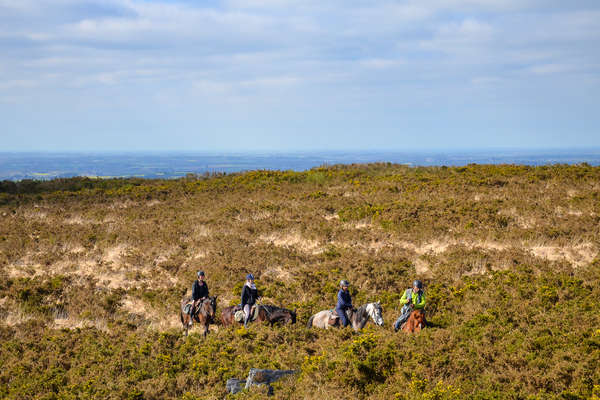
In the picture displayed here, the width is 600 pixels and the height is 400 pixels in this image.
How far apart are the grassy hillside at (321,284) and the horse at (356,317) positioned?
0.45 m

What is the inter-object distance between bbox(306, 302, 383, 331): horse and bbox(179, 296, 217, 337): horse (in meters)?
3.28

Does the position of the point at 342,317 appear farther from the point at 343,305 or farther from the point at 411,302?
the point at 411,302

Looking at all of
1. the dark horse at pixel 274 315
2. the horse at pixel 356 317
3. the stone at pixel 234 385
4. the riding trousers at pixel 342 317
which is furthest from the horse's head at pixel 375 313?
the stone at pixel 234 385

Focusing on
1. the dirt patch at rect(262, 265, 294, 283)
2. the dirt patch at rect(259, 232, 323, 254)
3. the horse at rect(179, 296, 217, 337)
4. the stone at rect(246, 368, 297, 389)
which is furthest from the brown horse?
the dirt patch at rect(259, 232, 323, 254)

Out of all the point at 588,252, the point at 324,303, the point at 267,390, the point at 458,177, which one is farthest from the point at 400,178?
the point at 267,390

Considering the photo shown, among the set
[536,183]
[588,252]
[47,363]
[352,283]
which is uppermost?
[536,183]

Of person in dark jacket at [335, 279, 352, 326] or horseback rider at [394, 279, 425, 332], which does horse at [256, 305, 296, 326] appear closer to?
person in dark jacket at [335, 279, 352, 326]

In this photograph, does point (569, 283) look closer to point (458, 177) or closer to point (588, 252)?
point (588, 252)

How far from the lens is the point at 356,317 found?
42.4ft

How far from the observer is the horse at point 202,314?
13797 millimetres

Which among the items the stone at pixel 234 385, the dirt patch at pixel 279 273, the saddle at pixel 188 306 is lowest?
the stone at pixel 234 385

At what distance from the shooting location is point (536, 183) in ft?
87.1

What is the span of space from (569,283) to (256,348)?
33.4 ft

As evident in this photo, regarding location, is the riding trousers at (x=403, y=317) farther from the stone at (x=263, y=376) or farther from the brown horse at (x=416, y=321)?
the stone at (x=263, y=376)
